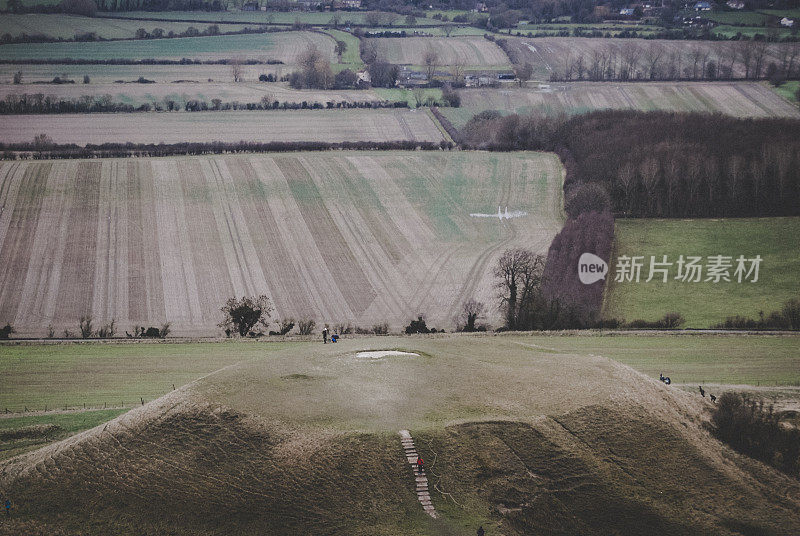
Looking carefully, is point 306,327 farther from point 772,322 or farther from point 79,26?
point 79,26

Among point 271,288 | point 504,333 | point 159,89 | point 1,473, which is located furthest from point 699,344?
point 159,89

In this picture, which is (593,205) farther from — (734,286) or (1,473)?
(1,473)

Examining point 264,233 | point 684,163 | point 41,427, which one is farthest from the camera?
point 684,163

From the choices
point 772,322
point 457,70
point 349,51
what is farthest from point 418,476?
point 349,51

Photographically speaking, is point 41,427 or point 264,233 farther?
point 264,233

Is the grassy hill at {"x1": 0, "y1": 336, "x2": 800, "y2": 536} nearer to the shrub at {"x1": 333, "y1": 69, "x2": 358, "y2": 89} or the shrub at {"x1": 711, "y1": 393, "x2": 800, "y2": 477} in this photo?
the shrub at {"x1": 711, "y1": 393, "x2": 800, "y2": 477}

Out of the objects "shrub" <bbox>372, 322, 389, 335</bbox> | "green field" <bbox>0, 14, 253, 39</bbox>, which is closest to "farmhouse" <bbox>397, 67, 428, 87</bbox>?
"green field" <bbox>0, 14, 253, 39</bbox>

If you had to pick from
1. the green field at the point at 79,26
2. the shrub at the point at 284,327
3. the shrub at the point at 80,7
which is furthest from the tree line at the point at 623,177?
the shrub at the point at 80,7
